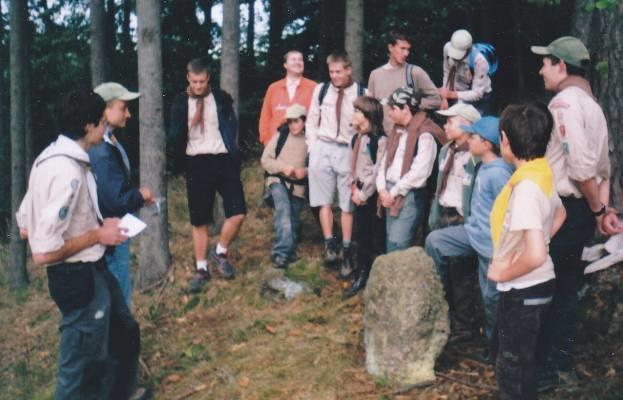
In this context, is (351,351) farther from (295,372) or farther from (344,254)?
(344,254)

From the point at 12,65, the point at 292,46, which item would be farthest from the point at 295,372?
the point at 292,46

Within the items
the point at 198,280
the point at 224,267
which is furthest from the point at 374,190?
the point at 198,280

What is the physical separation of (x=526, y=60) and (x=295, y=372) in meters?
10.3

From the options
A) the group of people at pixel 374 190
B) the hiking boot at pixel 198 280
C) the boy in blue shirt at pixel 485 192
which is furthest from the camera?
the hiking boot at pixel 198 280

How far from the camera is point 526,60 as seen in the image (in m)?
13.9

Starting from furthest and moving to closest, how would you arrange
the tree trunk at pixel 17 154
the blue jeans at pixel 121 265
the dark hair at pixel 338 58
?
the tree trunk at pixel 17 154 < the dark hair at pixel 338 58 < the blue jeans at pixel 121 265

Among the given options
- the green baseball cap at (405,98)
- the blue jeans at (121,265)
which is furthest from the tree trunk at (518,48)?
the blue jeans at (121,265)

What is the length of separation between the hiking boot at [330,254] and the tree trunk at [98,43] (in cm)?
773

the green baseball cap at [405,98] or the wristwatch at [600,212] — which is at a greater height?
the green baseball cap at [405,98]

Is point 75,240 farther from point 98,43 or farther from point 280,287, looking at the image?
point 98,43

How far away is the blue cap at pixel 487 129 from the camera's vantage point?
5160 millimetres

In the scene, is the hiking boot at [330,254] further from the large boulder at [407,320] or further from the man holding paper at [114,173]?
the man holding paper at [114,173]

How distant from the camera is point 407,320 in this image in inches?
207

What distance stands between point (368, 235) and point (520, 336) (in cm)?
314
